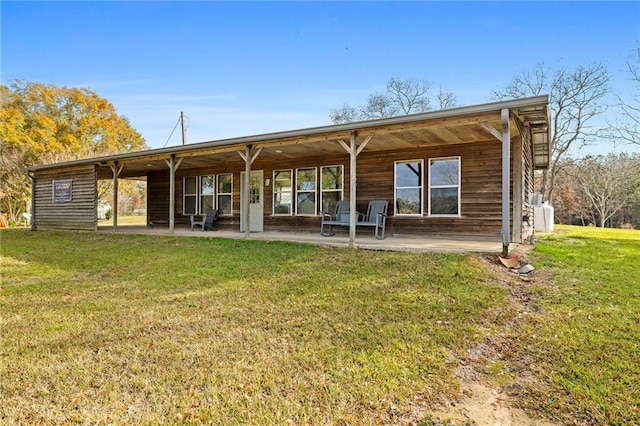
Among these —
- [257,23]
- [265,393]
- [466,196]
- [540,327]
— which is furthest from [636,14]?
[265,393]

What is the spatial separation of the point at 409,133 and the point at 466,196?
2200 mm

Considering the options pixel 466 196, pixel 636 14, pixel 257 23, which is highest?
pixel 636 14

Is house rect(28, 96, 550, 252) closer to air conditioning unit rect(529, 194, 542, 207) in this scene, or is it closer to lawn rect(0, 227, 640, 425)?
air conditioning unit rect(529, 194, 542, 207)

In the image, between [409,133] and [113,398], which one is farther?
[409,133]

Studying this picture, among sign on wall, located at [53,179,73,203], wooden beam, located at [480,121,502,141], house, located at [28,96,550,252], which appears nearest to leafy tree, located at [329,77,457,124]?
house, located at [28,96,550,252]

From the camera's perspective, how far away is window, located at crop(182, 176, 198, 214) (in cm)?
→ 1270

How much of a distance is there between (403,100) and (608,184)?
1627 centimetres

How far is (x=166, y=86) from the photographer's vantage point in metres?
17.2

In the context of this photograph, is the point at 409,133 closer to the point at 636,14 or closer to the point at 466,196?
the point at 466,196

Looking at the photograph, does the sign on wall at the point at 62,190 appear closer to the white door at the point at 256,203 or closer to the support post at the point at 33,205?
the support post at the point at 33,205

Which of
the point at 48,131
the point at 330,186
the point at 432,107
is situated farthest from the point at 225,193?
the point at 432,107

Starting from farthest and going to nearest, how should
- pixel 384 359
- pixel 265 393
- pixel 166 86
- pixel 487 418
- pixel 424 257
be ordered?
pixel 166 86 < pixel 424 257 < pixel 384 359 < pixel 265 393 < pixel 487 418

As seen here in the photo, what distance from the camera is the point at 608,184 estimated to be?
87.7ft

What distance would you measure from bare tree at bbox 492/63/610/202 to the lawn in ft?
68.5
